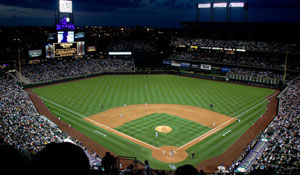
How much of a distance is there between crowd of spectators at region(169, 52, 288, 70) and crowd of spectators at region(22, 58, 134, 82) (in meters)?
16.5

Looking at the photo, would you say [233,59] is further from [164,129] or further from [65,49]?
[65,49]

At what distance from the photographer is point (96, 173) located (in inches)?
192

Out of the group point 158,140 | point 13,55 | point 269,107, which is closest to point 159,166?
point 158,140

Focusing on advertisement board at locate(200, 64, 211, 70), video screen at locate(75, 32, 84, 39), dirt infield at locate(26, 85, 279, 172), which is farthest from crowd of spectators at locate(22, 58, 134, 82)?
dirt infield at locate(26, 85, 279, 172)

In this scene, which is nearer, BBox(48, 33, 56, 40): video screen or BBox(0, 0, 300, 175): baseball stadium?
BBox(0, 0, 300, 175): baseball stadium

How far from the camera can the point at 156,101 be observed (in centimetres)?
3981

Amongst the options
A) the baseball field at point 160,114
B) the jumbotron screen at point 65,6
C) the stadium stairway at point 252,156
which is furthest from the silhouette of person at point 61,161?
the jumbotron screen at point 65,6

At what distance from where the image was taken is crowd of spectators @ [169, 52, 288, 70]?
5600 centimetres

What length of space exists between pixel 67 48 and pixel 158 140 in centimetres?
4071

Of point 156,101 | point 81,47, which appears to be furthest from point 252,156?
point 81,47

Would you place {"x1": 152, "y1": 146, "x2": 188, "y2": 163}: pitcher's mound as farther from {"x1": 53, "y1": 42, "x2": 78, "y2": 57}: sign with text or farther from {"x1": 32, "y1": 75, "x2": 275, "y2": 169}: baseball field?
{"x1": 53, "y1": 42, "x2": 78, "y2": 57}: sign with text

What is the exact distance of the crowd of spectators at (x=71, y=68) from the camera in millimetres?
53278

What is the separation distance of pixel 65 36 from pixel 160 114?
34581mm

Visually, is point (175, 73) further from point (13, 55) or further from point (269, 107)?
point (13, 55)
